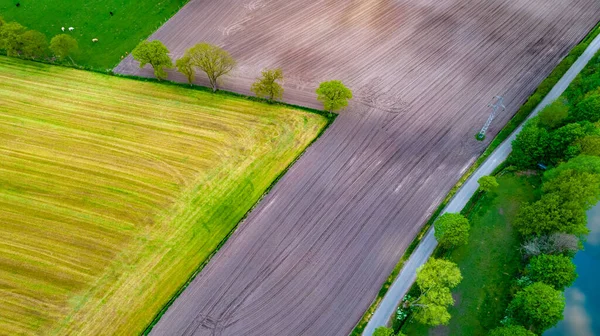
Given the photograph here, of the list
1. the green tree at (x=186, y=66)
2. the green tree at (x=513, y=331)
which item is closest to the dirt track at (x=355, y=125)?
the green tree at (x=186, y=66)

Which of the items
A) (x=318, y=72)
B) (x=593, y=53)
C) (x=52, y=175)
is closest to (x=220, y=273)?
(x=52, y=175)

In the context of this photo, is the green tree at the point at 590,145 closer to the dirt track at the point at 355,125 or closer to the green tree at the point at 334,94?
the dirt track at the point at 355,125

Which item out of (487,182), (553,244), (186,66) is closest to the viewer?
(553,244)

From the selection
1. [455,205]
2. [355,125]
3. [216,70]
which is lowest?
[455,205]

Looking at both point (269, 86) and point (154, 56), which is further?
point (154, 56)

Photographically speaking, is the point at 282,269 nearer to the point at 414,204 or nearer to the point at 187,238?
the point at 187,238

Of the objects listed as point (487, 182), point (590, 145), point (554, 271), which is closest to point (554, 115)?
point (590, 145)

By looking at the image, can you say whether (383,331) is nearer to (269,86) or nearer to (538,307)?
(538,307)
